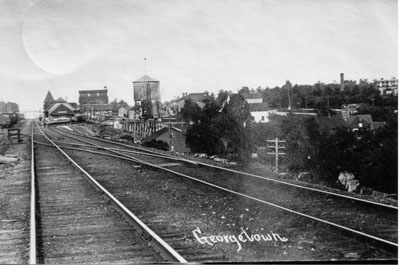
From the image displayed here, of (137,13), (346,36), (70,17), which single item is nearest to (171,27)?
(137,13)

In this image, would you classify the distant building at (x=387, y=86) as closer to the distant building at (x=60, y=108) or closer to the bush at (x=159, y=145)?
the distant building at (x=60, y=108)

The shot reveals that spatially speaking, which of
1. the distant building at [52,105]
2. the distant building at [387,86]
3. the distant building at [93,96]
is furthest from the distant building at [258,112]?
the distant building at [52,105]

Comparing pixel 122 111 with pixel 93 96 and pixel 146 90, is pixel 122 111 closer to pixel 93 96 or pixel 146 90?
pixel 93 96

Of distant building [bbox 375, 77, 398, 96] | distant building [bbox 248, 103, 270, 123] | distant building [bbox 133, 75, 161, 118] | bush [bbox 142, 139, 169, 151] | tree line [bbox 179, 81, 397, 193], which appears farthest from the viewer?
bush [bbox 142, 139, 169, 151]

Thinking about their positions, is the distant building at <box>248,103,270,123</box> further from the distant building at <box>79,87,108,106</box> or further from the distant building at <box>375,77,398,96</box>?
the distant building at <box>79,87,108,106</box>

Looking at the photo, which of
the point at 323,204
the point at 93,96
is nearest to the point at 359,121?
the point at 323,204

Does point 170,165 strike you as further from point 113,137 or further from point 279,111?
point 113,137

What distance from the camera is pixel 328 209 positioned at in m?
7.17

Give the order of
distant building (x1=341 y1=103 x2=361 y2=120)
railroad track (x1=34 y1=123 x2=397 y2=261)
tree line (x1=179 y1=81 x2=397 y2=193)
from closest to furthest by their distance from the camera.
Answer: railroad track (x1=34 y1=123 x2=397 y2=261) < tree line (x1=179 y1=81 x2=397 y2=193) < distant building (x1=341 y1=103 x2=361 y2=120)

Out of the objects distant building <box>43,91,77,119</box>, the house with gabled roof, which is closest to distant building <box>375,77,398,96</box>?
the house with gabled roof

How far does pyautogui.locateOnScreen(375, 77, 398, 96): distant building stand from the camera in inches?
272

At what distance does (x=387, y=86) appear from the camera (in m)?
7.73

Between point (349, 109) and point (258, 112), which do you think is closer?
point (349, 109)

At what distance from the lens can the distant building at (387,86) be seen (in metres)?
6.90
